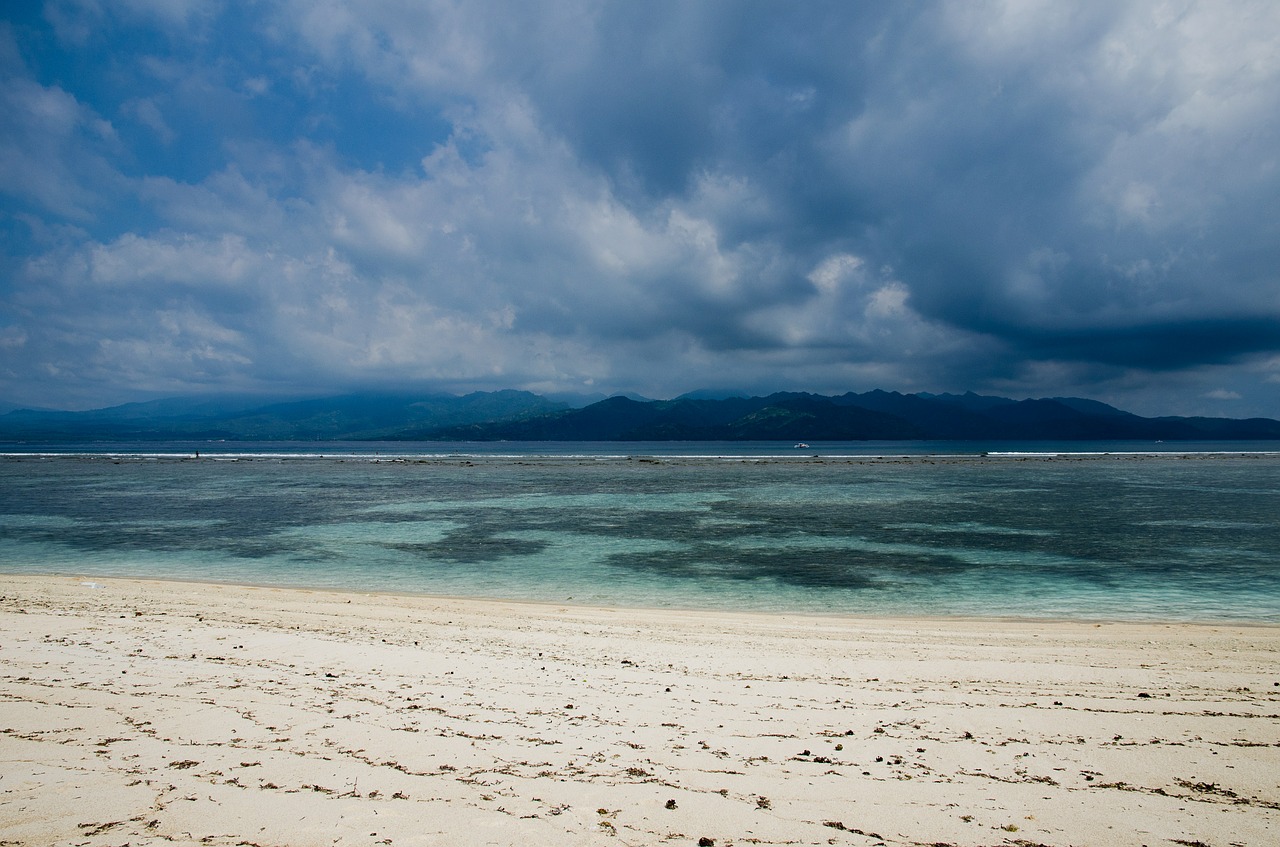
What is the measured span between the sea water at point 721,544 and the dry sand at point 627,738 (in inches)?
203

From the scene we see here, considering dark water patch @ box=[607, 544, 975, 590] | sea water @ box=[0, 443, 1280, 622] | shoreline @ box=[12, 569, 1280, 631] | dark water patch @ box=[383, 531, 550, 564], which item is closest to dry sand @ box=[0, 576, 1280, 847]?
shoreline @ box=[12, 569, 1280, 631]

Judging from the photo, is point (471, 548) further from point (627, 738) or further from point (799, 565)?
point (627, 738)

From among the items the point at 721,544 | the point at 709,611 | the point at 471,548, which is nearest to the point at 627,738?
the point at 709,611

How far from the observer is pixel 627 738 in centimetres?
598

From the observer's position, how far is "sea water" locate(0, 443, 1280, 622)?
15531 millimetres

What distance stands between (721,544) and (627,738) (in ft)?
59.4

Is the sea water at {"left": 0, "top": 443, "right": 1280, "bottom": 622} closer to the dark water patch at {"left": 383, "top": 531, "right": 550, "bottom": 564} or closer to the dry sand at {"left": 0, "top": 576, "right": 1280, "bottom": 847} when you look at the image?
the dark water patch at {"left": 383, "top": 531, "right": 550, "bottom": 564}

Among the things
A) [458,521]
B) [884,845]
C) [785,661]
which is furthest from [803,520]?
[884,845]

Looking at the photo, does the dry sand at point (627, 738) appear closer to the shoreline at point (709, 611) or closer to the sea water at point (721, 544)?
the shoreline at point (709, 611)

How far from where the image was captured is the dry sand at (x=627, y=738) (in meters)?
4.52

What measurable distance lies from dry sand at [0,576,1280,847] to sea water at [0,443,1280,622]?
515 cm

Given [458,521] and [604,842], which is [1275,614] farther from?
[458,521]

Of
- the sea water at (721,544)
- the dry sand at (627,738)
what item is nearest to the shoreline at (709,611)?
the sea water at (721,544)

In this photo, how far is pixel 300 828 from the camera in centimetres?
441
